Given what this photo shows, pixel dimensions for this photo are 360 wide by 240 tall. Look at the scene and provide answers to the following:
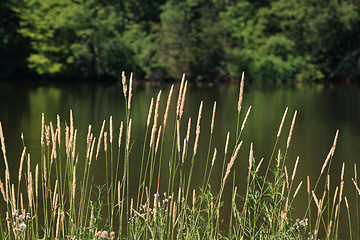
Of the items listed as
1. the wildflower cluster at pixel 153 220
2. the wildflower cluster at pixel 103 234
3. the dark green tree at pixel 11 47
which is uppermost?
the wildflower cluster at pixel 103 234

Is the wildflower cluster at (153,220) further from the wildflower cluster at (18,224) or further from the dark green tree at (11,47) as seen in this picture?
the dark green tree at (11,47)

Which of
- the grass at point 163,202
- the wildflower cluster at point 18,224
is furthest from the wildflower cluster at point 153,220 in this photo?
the wildflower cluster at point 18,224

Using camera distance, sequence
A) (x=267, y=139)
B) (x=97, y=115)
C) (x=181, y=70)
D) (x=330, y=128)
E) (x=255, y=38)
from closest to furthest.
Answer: (x=267, y=139) → (x=330, y=128) → (x=97, y=115) → (x=181, y=70) → (x=255, y=38)

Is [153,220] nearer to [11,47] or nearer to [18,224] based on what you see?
[18,224]

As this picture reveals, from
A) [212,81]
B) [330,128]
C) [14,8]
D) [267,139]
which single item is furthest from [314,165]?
[212,81]

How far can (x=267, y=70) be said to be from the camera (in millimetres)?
51312

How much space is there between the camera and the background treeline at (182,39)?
46.6 metres

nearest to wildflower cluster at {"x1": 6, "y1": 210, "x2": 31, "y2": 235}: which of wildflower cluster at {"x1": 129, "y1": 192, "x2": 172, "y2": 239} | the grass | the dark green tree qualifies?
the grass

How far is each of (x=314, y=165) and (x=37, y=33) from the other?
3503cm

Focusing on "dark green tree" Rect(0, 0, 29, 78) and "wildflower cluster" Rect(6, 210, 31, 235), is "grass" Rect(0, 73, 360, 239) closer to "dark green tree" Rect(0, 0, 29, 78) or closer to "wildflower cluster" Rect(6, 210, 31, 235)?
"wildflower cluster" Rect(6, 210, 31, 235)

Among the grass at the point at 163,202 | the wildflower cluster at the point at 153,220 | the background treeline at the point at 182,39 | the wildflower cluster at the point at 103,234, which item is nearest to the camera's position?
the wildflower cluster at the point at 103,234

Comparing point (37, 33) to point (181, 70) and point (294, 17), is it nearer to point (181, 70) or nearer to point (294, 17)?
point (181, 70)

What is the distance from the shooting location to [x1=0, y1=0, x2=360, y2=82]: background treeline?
46562mm

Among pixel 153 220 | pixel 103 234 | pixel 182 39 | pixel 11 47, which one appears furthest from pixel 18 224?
pixel 182 39
